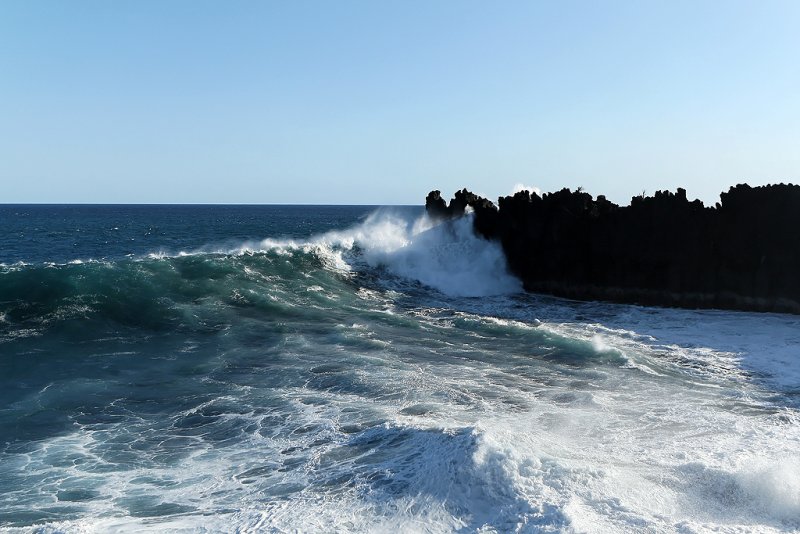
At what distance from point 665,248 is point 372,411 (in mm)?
17233

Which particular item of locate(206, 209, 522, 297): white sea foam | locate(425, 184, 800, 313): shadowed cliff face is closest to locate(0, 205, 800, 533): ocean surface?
locate(425, 184, 800, 313): shadowed cliff face

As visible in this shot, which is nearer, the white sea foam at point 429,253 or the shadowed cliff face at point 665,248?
the shadowed cliff face at point 665,248

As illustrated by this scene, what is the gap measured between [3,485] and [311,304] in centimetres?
1352

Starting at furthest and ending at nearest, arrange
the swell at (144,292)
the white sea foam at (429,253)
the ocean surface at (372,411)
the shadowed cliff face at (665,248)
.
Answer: the white sea foam at (429,253)
the shadowed cliff face at (665,248)
the swell at (144,292)
the ocean surface at (372,411)

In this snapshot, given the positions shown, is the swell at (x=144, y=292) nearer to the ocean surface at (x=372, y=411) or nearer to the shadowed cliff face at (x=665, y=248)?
the ocean surface at (x=372, y=411)

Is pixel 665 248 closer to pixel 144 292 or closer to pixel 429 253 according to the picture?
pixel 429 253

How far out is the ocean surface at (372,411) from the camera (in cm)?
752

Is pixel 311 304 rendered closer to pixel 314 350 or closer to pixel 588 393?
pixel 314 350

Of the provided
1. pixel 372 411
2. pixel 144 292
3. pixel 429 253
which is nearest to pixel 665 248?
pixel 429 253

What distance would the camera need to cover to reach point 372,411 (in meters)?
10.9

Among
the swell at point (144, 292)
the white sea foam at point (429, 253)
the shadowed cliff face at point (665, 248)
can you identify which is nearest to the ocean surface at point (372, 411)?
the swell at point (144, 292)

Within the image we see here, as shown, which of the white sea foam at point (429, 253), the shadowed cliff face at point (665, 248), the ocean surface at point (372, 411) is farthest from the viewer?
the white sea foam at point (429, 253)

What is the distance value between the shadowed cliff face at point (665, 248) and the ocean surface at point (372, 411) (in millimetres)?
1541

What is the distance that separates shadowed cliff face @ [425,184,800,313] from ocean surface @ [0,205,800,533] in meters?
1.54
